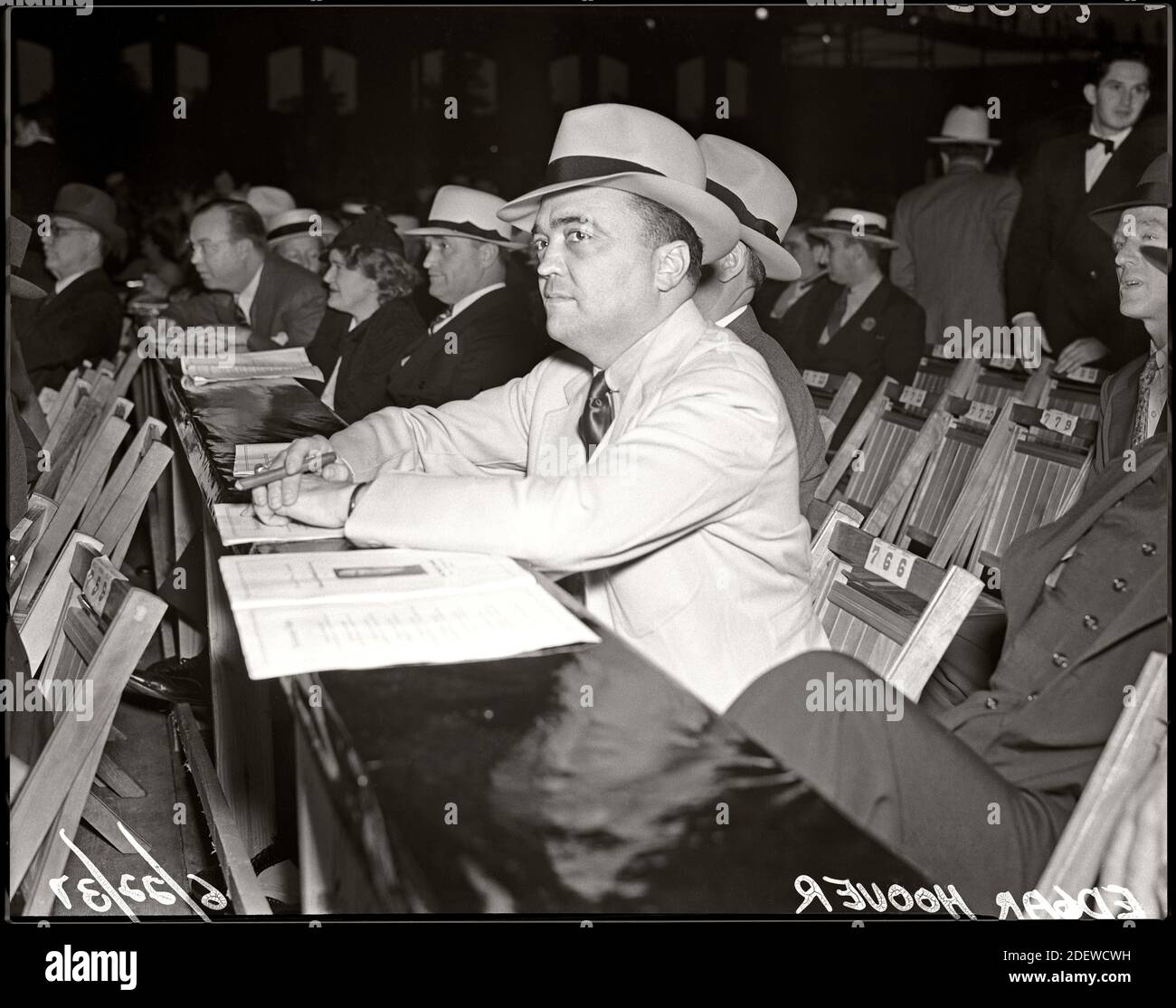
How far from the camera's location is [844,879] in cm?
122

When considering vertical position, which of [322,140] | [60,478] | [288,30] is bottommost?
[60,478]

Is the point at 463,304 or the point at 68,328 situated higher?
the point at 463,304

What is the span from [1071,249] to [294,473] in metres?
3.21

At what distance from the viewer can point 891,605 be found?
6.83ft

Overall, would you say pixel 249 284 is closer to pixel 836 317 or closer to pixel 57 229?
pixel 57 229

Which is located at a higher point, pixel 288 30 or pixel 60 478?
pixel 288 30

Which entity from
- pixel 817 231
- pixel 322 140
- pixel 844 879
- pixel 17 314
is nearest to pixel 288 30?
pixel 322 140

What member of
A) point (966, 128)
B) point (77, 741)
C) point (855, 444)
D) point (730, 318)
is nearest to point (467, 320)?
point (855, 444)

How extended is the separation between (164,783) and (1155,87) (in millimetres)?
2891

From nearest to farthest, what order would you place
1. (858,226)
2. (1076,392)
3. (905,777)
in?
(905,777) → (1076,392) → (858,226)

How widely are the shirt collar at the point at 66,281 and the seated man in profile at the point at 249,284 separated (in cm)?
44

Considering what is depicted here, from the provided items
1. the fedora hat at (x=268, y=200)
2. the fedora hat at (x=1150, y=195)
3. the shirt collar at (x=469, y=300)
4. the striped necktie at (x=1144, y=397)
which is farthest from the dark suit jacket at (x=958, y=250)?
the fedora hat at (x=268, y=200)

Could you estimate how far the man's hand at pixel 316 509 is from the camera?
1815mm

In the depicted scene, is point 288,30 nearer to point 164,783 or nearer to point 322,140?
point 322,140
